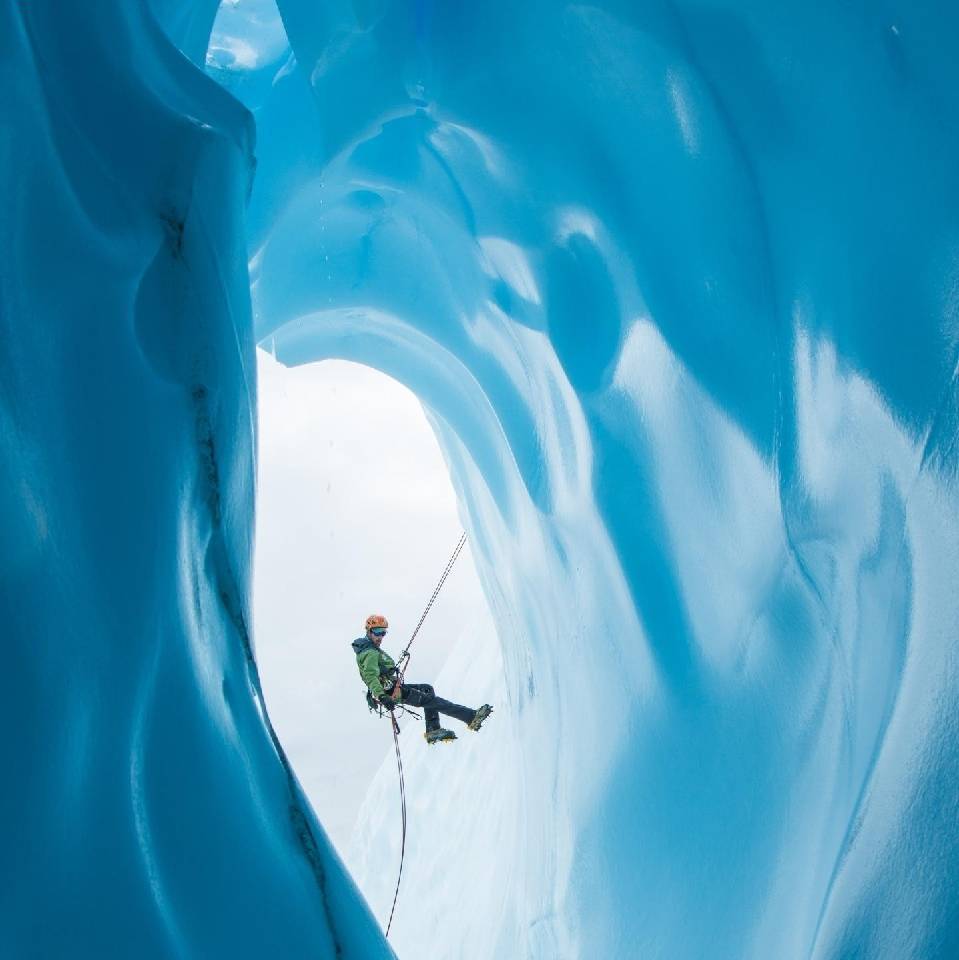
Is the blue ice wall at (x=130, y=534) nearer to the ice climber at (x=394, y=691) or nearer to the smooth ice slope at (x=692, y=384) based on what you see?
the smooth ice slope at (x=692, y=384)

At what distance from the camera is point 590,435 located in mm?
3477

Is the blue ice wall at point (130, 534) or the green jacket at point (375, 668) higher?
the green jacket at point (375, 668)

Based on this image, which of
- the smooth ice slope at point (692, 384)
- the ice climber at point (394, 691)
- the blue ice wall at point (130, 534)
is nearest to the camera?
the blue ice wall at point (130, 534)

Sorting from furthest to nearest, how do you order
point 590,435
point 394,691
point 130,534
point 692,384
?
1. point 394,691
2. point 590,435
3. point 692,384
4. point 130,534

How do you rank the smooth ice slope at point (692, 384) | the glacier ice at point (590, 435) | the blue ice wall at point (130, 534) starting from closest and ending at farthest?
1. the blue ice wall at point (130, 534)
2. the glacier ice at point (590, 435)
3. the smooth ice slope at point (692, 384)

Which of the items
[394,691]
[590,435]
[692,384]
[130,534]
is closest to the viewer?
[130,534]

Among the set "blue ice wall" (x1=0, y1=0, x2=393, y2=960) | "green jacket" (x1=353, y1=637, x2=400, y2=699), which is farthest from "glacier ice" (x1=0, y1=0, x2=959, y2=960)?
"green jacket" (x1=353, y1=637, x2=400, y2=699)

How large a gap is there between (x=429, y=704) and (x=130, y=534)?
3.50 meters

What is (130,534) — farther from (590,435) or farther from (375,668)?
(375,668)

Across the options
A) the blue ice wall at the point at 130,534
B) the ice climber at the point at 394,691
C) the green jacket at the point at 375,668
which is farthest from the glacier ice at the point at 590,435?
the green jacket at the point at 375,668

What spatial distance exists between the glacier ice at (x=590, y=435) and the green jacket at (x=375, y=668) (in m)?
1.33

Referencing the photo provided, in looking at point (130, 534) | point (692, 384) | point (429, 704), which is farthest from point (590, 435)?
point (429, 704)

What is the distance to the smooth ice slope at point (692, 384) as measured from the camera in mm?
1993

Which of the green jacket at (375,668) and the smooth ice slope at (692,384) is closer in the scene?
the smooth ice slope at (692,384)
